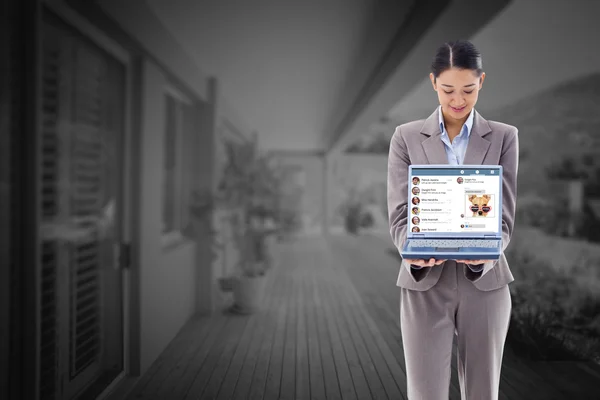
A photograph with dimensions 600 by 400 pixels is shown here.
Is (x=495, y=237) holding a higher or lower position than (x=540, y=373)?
higher

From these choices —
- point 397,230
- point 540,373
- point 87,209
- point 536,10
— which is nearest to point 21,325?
point 87,209

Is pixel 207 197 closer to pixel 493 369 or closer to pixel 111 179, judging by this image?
pixel 111 179

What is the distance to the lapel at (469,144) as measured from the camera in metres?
1.26

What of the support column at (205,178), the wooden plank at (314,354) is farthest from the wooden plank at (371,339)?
the support column at (205,178)

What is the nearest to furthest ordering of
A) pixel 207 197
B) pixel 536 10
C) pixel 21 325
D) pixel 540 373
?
pixel 21 325, pixel 540 373, pixel 536 10, pixel 207 197

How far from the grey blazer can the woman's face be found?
56 millimetres

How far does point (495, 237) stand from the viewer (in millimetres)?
1140

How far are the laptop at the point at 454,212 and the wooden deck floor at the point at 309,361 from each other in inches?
57.4

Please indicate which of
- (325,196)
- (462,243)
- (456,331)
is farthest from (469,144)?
(325,196)

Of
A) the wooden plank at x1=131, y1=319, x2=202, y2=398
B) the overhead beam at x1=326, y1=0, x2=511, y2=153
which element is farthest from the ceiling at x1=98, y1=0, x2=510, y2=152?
the wooden plank at x1=131, y1=319, x2=202, y2=398

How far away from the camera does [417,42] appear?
2598 mm

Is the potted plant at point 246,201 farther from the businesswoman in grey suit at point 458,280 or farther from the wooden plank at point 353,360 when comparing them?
the businesswoman in grey suit at point 458,280

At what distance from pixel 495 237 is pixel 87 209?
73.6 inches

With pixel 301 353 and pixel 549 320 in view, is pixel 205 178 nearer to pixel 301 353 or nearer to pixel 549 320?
pixel 301 353
